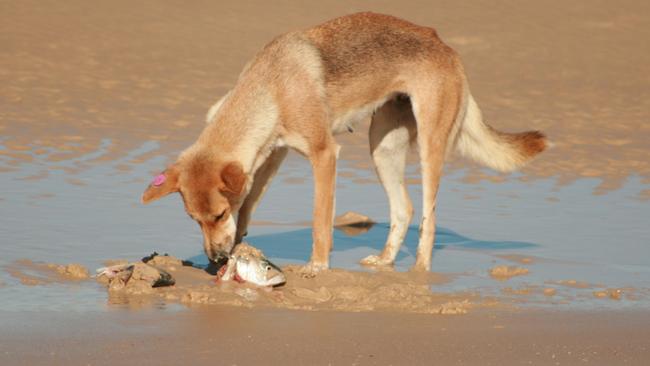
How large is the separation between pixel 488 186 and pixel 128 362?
6967mm

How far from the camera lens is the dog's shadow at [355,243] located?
30.1 ft

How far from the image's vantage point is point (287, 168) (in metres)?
12.4

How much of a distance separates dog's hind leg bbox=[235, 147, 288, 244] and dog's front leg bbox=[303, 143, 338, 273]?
376 millimetres

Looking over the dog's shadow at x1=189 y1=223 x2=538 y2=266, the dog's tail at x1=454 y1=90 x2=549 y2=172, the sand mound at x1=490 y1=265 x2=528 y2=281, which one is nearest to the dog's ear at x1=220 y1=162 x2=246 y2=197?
the dog's shadow at x1=189 y1=223 x2=538 y2=266

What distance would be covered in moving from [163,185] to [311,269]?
1128 millimetres

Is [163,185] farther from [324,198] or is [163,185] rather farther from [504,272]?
[504,272]

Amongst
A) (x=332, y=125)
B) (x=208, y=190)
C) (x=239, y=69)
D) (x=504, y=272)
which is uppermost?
(x=332, y=125)

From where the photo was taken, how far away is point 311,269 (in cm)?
815

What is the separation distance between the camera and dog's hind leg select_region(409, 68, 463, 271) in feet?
29.5

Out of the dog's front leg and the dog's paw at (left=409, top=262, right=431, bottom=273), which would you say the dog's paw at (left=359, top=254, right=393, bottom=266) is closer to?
the dog's paw at (left=409, top=262, right=431, bottom=273)

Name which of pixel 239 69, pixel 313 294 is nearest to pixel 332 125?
pixel 313 294

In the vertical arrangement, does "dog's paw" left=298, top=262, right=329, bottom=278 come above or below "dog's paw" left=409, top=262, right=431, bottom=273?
above

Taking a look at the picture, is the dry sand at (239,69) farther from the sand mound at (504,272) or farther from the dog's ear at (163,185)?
the sand mound at (504,272)

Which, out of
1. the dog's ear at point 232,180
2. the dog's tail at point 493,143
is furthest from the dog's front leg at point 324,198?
the dog's tail at point 493,143
